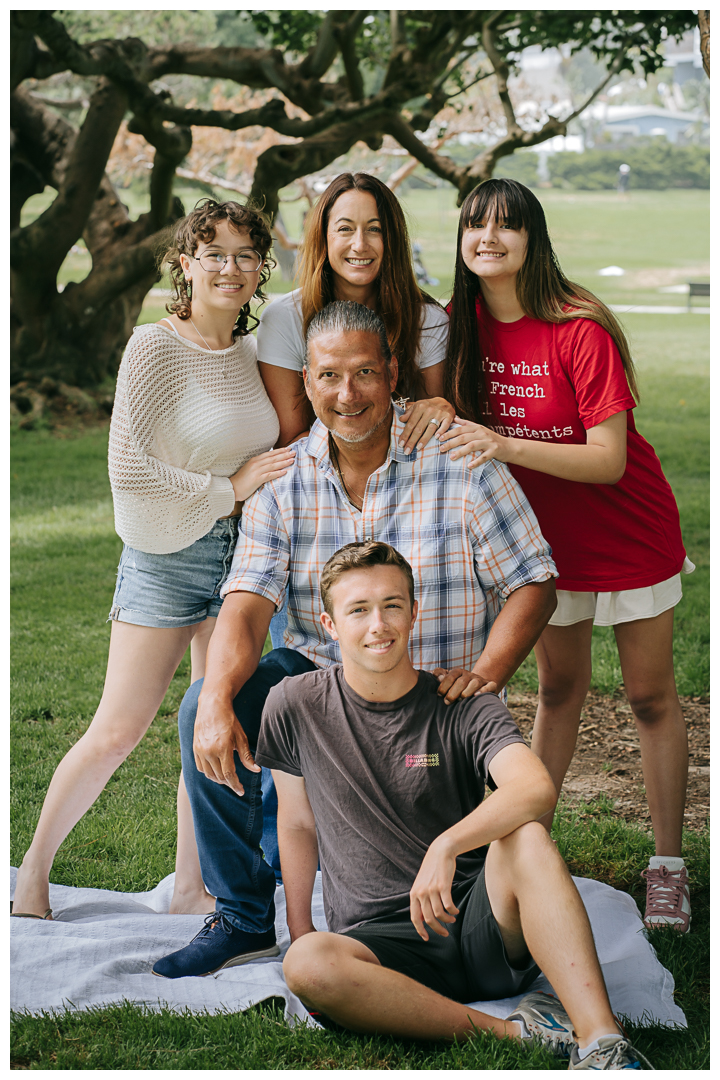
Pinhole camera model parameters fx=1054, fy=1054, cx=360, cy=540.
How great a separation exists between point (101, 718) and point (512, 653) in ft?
4.09

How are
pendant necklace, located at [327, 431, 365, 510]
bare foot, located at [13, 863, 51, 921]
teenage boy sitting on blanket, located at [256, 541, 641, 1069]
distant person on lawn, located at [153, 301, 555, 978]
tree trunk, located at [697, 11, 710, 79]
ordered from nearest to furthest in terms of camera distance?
teenage boy sitting on blanket, located at [256, 541, 641, 1069], distant person on lawn, located at [153, 301, 555, 978], pendant necklace, located at [327, 431, 365, 510], bare foot, located at [13, 863, 51, 921], tree trunk, located at [697, 11, 710, 79]

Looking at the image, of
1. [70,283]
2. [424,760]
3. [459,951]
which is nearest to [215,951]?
[459,951]

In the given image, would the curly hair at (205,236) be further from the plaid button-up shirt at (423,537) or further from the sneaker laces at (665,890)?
the sneaker laces at (665,890)

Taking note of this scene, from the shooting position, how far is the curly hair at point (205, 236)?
120 inches

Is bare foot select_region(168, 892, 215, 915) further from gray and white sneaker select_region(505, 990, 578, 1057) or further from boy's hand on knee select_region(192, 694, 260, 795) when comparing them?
gray and white sneaker select_region(505, 990, 578, 1057)

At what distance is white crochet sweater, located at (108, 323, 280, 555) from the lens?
302 centimetres

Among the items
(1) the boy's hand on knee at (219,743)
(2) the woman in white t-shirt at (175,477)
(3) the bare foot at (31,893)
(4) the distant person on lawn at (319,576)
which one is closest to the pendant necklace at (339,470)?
(4) the distant person on lawn at (319,576)

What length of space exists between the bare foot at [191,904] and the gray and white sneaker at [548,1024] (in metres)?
→ 1.16

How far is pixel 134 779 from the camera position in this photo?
4.31 meters

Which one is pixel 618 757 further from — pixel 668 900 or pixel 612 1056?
pixel 612 1056

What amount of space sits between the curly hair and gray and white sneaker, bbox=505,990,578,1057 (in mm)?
2058

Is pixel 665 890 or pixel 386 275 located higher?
pixel 386 275

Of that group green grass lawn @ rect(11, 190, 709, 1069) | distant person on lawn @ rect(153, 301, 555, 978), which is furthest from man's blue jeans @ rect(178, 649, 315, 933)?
green grass lawn @ rect(11, 190, 709, 1069)

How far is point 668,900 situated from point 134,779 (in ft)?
7.17
